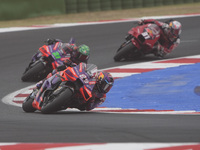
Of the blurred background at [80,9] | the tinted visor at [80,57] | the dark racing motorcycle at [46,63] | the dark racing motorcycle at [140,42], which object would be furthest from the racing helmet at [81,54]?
the blurred background at [80,9]

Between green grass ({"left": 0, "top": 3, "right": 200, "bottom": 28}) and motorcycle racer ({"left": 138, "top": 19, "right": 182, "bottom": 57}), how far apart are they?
600cm

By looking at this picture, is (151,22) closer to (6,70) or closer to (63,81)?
(6,70)

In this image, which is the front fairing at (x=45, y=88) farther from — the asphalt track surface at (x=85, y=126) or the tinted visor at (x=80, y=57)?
the tinted visor at (x=80, y=57)

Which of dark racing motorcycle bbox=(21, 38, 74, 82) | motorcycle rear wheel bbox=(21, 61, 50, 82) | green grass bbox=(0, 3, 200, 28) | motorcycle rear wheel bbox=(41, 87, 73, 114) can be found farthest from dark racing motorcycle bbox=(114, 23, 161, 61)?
motorcycle rear wheel bbox=(41, 87, 73, 114)

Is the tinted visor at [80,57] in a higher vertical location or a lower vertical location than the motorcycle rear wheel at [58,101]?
lower

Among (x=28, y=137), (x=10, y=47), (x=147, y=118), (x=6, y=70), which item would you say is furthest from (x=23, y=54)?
(x=28, y=137)

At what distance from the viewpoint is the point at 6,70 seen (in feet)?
47.0

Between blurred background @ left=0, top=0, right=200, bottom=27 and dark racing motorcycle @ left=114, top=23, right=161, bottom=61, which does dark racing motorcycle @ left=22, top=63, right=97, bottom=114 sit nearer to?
dark racing motorcycle @ left=114, top=23, right=161, bottom=61

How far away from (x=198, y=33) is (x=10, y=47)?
6269 millimetres

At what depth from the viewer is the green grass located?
798 inches

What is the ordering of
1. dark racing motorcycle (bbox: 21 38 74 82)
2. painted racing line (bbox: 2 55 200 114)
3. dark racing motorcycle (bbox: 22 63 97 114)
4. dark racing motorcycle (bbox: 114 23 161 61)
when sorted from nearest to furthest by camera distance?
dark racing motorcycle (bbox: 22 63 97 114)
painted racing line (bbox: 2 55 200 114)
dark racing motorcycle (bbox: 21 38 74 82)
dark racing motorcycle (bbox: 114 23 161 61)

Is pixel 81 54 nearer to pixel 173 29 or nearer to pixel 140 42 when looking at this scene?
pixel 140 42

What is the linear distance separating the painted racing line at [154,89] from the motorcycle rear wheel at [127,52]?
449 millimetres

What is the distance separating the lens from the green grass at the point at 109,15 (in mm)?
20266
